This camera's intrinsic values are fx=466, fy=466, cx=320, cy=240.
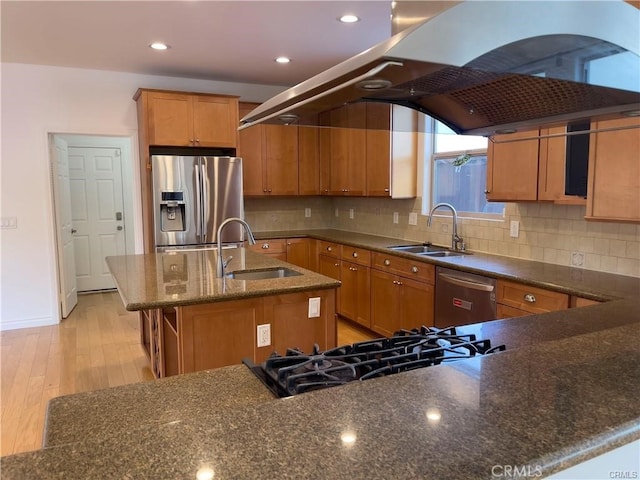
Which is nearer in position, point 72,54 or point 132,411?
point 132,411

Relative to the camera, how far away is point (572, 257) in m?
A: 3.13

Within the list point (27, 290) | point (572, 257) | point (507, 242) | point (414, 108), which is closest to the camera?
point (414, 108)

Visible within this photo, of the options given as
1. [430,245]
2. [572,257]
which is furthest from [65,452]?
[430,245]

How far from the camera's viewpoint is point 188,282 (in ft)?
8.79

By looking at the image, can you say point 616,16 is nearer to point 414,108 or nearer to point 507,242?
point 414,108

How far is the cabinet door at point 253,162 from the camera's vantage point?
5316 mm

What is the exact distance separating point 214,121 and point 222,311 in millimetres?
2901

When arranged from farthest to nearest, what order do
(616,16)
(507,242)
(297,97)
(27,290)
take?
(27,290)
(507,242)
(297,97)
(616,16)

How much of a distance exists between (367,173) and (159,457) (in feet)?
14.2

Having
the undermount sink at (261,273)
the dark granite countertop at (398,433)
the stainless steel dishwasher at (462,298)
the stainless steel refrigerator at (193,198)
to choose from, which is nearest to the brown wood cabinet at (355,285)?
the stainless steel dishwasher at (462,298)

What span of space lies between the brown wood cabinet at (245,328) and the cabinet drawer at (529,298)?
1.07 meters

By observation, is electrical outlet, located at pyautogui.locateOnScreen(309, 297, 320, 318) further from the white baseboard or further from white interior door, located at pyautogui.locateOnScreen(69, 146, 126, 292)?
white interior door, located at pyautogui.locateOnScreen(69, 146, 126, 292)

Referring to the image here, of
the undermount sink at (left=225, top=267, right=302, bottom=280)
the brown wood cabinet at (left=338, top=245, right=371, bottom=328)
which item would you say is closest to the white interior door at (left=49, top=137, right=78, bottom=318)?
the undermount sink at (left=225, top=267, right=302, bottom=280)

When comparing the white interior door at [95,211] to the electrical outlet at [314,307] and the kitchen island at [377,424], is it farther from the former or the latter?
the kitchen island at [377,424]
